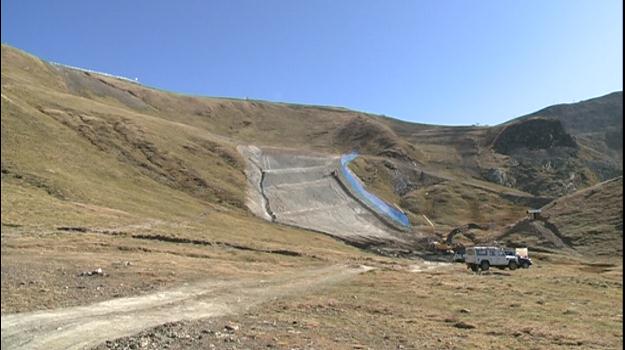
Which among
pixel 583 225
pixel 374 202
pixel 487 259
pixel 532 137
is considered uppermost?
pixel 532 137

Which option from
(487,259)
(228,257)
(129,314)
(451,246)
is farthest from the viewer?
(451,246)

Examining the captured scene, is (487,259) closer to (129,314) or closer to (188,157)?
(129,314)

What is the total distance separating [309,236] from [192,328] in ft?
A: 188

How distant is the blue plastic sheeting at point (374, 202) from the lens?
100375mm

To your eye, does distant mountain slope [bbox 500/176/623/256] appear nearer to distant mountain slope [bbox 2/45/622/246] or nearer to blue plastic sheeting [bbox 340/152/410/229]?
distant mountain slope [bbox 2/45/622/246]

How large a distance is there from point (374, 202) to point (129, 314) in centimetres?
8873

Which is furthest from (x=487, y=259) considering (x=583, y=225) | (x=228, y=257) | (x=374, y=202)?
(x=374, y=202)

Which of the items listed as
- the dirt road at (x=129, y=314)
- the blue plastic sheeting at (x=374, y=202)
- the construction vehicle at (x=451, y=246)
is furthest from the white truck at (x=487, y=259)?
the blue plastic sheeting at (x=374, y=202)

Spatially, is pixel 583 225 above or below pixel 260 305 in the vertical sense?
above

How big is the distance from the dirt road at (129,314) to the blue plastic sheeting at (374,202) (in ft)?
227

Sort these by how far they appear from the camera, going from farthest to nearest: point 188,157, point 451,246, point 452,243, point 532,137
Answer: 1. point 532,137
2. point 188,157
3. point 452,243
4. point 451,246

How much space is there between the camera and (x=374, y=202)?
107000mm

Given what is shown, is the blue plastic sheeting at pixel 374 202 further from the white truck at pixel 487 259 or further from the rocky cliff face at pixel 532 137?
the rocky cliff face at pixel 532 137

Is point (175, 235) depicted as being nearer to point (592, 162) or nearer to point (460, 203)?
point (460, 203)
